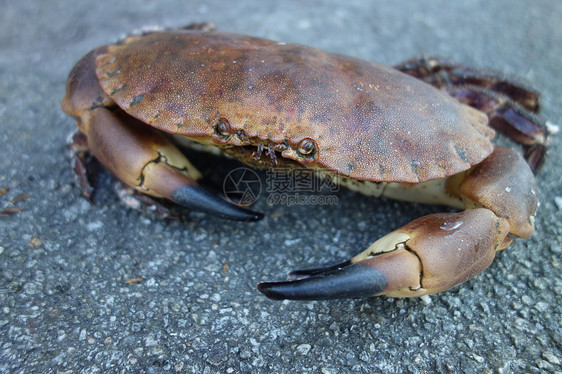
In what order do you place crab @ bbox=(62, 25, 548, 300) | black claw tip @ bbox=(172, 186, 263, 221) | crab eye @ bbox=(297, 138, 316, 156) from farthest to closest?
1. black claw tip @ bbox=(172, 186, 263, 221)
2. crab eye @ bbox=(297, 138, 316, 156)
3. crab @ bbox=(62, 25, 548, 300)

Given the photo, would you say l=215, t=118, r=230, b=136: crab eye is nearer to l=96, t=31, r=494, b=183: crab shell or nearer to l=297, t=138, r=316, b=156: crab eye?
l=96, t=31, r=494, b=183: crab shell

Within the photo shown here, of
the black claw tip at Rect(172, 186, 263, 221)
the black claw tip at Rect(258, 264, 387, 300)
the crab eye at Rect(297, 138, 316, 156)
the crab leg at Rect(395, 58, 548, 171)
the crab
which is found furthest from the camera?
the crab leg at Rect(395, 58, 548, 171)

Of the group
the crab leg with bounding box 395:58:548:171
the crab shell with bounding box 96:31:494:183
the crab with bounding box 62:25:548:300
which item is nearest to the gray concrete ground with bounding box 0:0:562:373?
the crab with bounding box 62:25:548:300

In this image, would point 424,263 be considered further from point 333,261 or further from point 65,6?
point 65,6

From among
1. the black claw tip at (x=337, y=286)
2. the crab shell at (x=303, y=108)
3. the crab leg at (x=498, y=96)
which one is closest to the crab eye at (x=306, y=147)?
the crab shell at (x=303, y=108)

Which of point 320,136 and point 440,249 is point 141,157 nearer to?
point 320,136

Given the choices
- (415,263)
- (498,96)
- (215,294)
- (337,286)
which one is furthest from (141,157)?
(498,96)
